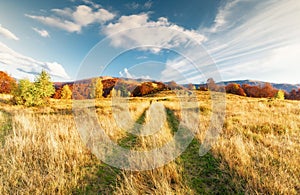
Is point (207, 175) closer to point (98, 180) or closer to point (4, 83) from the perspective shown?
point (98, 180)

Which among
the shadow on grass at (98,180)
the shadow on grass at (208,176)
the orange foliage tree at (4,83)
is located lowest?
the shadow on grass at (98,180)

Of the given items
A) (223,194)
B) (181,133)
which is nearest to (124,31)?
(181,133)

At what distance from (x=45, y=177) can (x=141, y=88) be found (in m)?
58.1

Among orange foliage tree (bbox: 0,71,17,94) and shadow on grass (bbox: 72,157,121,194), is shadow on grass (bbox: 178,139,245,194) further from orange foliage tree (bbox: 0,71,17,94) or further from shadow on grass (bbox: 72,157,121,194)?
orange foliage tree (bbox: 0,71,17,94)

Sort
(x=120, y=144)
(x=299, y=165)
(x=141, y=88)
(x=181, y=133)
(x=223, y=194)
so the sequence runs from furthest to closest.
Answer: (x=141, y=88), (x=181, y=133), (x=120, y=144), (x=299, y=165), (x=223, y=194)

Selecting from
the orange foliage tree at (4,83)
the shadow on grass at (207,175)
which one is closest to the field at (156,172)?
the shadow on grass at (207,175)

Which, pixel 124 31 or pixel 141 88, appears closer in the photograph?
pixel 124 31

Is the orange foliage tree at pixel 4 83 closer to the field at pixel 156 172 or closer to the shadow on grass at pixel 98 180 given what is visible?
the field at pixel 156 172

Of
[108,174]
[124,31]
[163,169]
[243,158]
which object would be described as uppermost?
[124,31]

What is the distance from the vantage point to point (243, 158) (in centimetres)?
390

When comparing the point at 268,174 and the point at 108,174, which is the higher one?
the point at 268,174

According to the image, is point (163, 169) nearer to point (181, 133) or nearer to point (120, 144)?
point (120, 144)

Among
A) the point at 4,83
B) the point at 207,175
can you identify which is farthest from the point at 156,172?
the point at 4,83

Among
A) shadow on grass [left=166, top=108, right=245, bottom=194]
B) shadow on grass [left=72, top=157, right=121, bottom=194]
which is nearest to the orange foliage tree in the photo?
shadow on grass [left=72, top=157, right=121, bottom=194]
